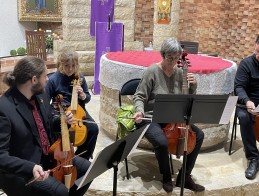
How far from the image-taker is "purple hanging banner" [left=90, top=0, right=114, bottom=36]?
6.35 metres

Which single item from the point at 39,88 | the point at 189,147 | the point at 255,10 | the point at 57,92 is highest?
the point at 255,10

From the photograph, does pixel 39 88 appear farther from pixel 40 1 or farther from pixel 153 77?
pixel 40 1

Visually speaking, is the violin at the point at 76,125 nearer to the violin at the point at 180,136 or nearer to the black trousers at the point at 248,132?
the violin at the point at 180,136

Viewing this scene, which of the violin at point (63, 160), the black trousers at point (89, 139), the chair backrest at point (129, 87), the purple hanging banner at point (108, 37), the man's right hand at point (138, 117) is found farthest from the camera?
the purple hanging banner at point (108, 37)

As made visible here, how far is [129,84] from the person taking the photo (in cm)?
333

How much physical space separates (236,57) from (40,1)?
4731mm

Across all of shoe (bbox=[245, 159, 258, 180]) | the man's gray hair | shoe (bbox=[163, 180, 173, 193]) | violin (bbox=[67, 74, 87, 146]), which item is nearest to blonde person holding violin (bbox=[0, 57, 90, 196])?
violin (bbox=[67, 74, 87, 146])

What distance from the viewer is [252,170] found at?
331cm

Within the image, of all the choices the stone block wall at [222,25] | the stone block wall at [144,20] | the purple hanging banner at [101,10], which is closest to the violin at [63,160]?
the purple hanging banner at [101,10]

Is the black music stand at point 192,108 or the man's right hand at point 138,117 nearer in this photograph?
the black music stand at point 192,108

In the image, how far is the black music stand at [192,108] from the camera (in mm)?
2402

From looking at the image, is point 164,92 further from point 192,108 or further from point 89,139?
point 89,139

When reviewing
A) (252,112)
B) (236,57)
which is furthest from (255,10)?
(252,112)

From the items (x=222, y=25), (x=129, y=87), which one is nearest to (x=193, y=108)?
(x=129, y=87)
